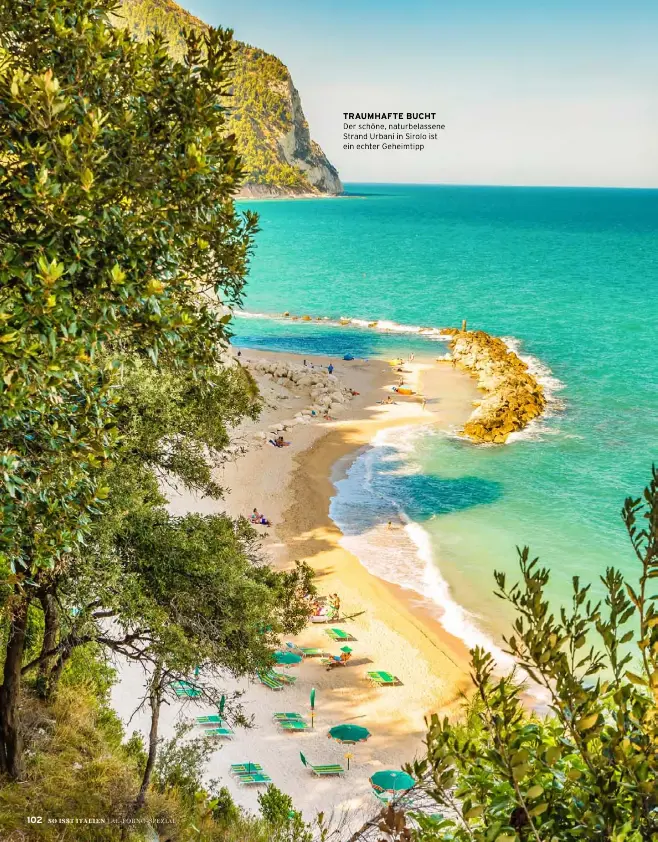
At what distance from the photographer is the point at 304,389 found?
50500 millimetres

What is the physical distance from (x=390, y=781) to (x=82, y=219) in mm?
14670

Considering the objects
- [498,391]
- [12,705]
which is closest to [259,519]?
[12,705]

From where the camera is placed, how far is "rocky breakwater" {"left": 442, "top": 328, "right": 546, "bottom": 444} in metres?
44.0

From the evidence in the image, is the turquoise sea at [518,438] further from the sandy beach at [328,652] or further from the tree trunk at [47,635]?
the tree trunk at [47,635]

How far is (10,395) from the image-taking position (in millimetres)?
5367

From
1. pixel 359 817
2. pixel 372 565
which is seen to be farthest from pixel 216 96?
pixel 372 565

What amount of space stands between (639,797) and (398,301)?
8832 cm

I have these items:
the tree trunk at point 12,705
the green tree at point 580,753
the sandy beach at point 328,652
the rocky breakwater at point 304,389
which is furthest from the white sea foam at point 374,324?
the green tree at point 580,753

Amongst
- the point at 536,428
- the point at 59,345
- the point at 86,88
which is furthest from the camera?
the point at 536,428

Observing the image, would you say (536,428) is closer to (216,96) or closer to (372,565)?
(372,565)

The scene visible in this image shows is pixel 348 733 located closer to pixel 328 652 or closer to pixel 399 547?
pixel 328 652

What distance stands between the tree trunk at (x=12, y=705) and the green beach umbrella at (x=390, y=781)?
26.0 feet

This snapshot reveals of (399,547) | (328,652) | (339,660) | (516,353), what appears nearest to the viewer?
(339,660)

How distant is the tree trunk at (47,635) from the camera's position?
429 inches
